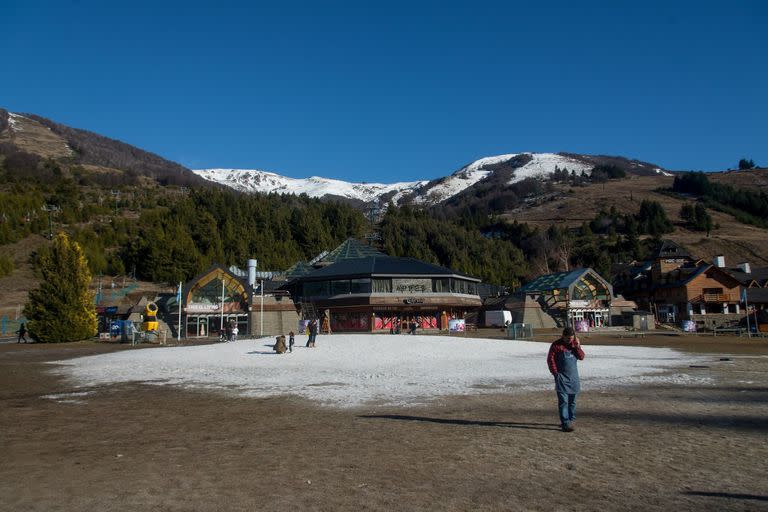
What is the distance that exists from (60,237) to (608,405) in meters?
43.7

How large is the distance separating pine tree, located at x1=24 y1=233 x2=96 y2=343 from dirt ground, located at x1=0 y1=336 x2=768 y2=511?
33.0m

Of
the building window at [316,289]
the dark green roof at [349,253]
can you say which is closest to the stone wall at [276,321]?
the building window at [316,289]

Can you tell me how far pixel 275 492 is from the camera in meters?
6.29

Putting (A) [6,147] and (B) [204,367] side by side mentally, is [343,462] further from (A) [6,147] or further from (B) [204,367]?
(A) [6,147]

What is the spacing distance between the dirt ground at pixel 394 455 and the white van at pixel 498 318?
49790 mm

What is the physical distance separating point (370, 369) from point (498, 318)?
4554cm

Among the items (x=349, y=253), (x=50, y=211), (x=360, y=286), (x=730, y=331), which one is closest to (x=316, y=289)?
(x=360, y=286)

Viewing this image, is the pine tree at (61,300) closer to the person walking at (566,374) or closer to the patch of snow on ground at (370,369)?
the patch of snow on ground at (370,369)

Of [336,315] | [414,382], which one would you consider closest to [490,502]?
[414,382]

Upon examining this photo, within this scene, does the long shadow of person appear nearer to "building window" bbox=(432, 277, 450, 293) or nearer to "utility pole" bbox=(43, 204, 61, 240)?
"building window" bbox=(432, 277, 450, 293)

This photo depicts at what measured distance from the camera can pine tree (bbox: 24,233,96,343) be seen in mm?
42750

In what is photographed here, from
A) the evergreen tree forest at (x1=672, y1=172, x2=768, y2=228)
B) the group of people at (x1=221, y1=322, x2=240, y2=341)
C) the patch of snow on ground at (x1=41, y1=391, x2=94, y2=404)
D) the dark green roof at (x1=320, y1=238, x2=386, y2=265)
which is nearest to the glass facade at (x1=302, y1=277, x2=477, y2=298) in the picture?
the dark green roof at (x1=320, y1=238, x2=386, y2=265)

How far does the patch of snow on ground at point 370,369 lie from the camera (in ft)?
50.9

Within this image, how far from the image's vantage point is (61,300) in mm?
43156
